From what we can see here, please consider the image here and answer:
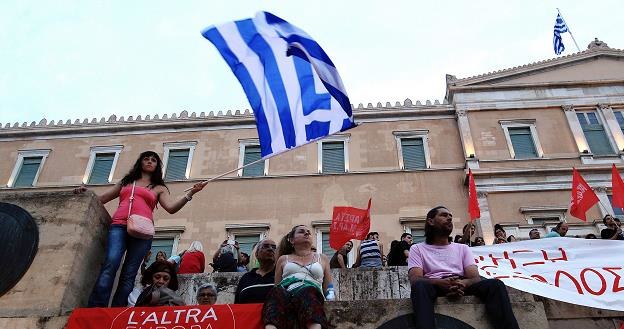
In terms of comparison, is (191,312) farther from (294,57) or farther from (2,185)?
(2,185)

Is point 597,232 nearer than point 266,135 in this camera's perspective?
No

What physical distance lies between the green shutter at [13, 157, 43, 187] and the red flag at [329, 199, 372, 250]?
1645 cm

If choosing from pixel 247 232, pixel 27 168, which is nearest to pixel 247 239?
pixel 247 232

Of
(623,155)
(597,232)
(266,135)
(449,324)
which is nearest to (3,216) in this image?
(266,135)

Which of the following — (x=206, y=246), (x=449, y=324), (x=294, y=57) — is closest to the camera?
(x=449, y=324)

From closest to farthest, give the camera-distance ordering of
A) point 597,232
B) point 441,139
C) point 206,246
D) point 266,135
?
point 266,135 → point 597,232 → point 206,246 → point 441,139

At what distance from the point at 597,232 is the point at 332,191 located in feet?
33.2

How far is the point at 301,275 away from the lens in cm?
514

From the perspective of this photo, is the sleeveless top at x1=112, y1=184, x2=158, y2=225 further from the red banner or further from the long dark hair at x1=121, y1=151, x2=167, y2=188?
the red banner

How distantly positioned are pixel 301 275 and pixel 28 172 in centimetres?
2357

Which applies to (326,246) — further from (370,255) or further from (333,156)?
(370,255)

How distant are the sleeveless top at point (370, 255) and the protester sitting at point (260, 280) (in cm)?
391

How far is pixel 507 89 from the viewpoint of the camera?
25047mm

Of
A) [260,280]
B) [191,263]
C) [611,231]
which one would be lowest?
[260,280]
